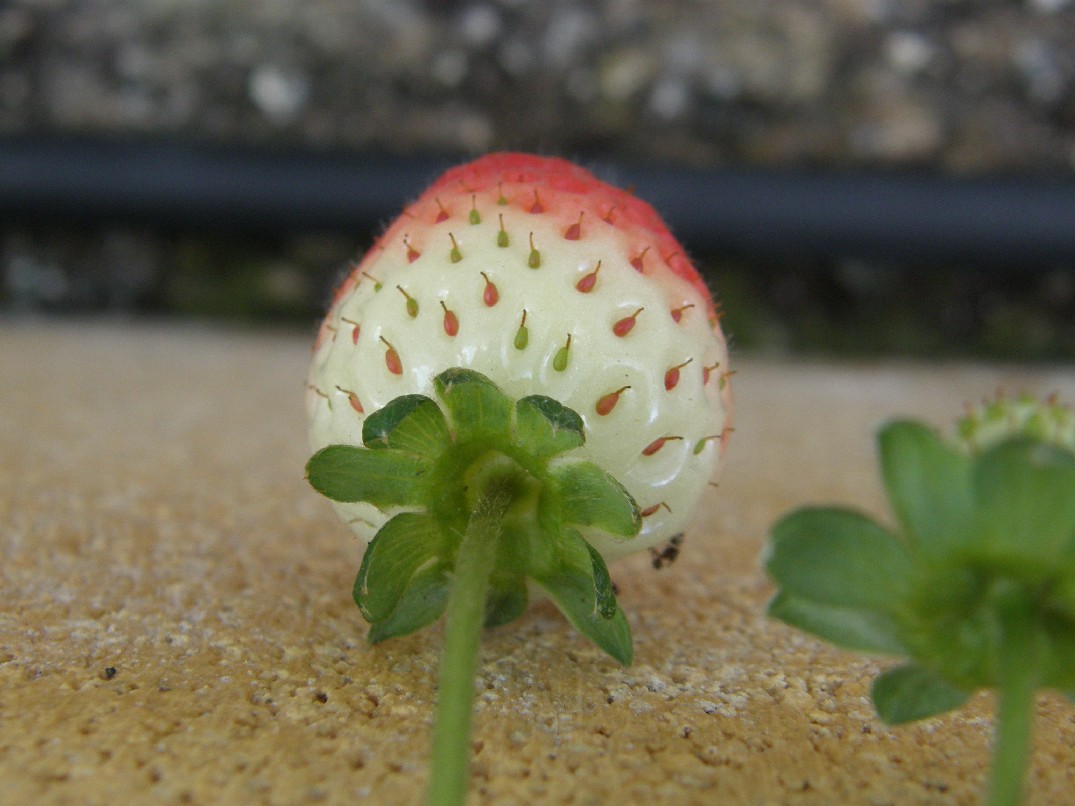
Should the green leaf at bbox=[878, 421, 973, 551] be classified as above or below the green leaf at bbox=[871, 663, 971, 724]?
above

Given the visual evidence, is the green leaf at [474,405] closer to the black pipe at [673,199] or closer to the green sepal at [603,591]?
the green sepal at [603,591]

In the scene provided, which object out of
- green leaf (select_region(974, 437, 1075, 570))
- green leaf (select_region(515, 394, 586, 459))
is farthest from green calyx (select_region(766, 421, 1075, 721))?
green leaf (select_region(515, 394, 586, 459))

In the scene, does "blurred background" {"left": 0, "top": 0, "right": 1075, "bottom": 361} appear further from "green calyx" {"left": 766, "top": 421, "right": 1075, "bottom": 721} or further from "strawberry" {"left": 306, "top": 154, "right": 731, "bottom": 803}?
"green calyx" {"left": 766, "top": 421, "right": 1075, "bottom": 721}

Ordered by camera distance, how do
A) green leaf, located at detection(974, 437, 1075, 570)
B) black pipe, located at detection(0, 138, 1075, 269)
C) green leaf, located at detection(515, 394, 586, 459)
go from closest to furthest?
green leaf, located at detection(974, 437, 1075, 570) → green leaf, located at detection(515, 394, 586, 459) → black pipe, located at detection(0, 138, 1075, 269)

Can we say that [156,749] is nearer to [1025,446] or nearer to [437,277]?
[437,277]

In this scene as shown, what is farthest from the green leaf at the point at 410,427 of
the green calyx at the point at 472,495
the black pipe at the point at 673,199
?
the black pipe at the point at 673,199

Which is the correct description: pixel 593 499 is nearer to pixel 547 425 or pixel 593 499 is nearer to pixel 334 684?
pixel 547 425
